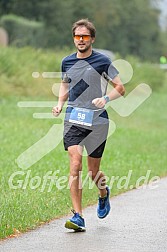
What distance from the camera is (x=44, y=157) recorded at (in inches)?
580

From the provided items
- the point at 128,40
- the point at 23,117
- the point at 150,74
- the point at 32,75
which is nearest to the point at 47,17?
the point at 128,40

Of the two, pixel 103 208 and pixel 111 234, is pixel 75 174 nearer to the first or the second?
pixel 111 234

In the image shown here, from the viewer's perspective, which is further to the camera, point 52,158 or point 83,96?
point 52,158

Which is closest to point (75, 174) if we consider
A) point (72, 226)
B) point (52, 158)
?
point (72, 226)

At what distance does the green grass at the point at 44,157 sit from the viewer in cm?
955

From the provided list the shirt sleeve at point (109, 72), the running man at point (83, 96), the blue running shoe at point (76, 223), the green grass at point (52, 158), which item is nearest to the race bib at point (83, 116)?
the running man at point (83, 96)

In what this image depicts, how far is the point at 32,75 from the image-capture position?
29.8 meters

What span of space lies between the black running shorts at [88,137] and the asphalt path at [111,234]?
0.83 metres

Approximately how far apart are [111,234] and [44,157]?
6431mm

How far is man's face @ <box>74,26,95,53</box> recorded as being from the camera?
8469 mm

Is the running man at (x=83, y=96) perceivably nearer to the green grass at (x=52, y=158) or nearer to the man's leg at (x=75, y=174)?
the man's leg at (x=75, y=174)

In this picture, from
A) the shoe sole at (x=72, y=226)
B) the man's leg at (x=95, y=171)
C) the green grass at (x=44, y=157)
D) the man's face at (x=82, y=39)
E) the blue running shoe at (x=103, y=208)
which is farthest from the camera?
the green grass at (x=44, y=157)

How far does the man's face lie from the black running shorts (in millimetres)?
791

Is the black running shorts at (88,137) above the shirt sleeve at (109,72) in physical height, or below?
below
